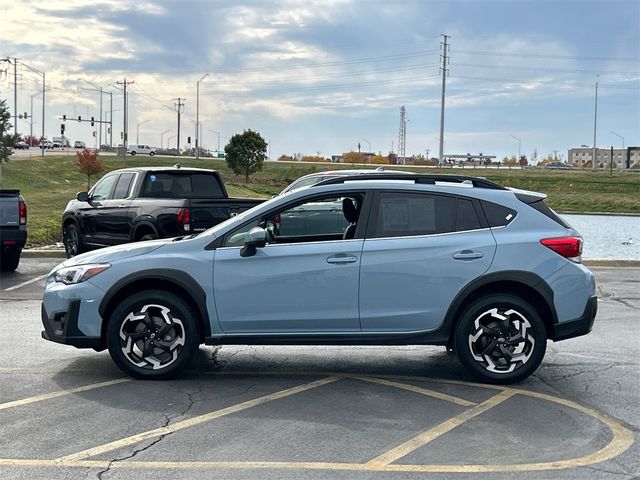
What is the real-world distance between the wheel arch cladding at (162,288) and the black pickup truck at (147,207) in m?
5.88

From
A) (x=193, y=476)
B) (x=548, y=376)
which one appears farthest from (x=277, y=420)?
(x=548, y=376)

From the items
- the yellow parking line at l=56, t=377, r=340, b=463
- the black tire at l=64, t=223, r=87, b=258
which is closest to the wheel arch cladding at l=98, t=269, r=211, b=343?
the yellow parking line at l=56, t=377, r=340, b=463

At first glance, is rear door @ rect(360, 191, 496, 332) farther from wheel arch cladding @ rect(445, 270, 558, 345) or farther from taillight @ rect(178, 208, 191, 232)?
taillight @ rect(178, 208, 191, 232)

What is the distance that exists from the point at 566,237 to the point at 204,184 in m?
8.83

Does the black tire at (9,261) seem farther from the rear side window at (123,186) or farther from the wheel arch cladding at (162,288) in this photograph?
the wheel arch cladding at (162,288)

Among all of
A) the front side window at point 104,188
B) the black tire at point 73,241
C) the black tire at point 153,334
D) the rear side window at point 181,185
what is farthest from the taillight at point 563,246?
the black tire at point 73,241

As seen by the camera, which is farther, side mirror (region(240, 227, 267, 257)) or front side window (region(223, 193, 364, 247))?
front side window (region(223, 193, 364, 247))

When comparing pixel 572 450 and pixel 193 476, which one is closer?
pixel 193 476

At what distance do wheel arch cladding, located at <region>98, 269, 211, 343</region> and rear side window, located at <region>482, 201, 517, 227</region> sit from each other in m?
2.53

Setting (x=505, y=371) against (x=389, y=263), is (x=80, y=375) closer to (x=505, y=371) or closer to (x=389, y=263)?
(x=389, y=263)

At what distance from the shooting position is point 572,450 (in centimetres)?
489

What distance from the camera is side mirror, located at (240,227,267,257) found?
623 centimetres

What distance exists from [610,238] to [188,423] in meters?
20.2

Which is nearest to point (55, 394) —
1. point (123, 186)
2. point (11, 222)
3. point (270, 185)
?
point (11, 222)
